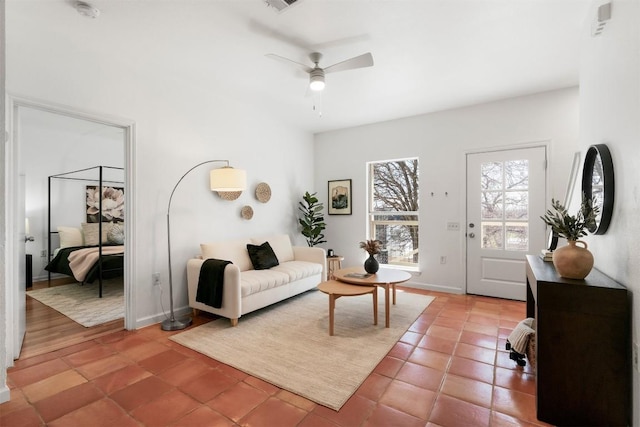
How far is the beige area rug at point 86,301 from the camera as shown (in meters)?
3.44

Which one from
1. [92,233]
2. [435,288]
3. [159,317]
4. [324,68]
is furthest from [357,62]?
[92,233]

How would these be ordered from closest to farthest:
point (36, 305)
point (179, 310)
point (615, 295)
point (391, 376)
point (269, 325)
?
point (615, 295), point (391, 376), point (269, 325), point (179, 310), point (36, 305)

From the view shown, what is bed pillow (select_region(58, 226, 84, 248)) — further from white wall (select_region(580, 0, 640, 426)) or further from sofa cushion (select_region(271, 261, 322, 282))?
white wall (select_region(580, 0, 640, 426))

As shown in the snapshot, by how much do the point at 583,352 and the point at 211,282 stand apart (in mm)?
3015

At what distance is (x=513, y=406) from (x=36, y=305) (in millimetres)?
5220

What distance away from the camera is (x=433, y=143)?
14.9 ft

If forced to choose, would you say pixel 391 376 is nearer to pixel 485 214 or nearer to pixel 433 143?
pixel 485 214

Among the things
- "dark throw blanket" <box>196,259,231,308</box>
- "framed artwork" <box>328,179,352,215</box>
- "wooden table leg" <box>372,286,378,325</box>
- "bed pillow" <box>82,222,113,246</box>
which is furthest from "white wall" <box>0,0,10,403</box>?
"framed artwork" <box>328,179,352,215</box>

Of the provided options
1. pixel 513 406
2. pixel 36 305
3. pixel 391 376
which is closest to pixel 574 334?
pixel 513 406

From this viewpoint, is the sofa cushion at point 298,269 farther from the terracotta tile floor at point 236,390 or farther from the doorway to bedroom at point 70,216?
the doorway to bedroom at point 70,216

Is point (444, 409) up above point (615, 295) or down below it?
below

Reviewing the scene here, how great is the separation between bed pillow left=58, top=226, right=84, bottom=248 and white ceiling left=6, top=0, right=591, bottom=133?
3.80 meters

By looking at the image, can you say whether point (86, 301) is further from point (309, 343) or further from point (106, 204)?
point (309, 343)

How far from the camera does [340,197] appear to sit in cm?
541
